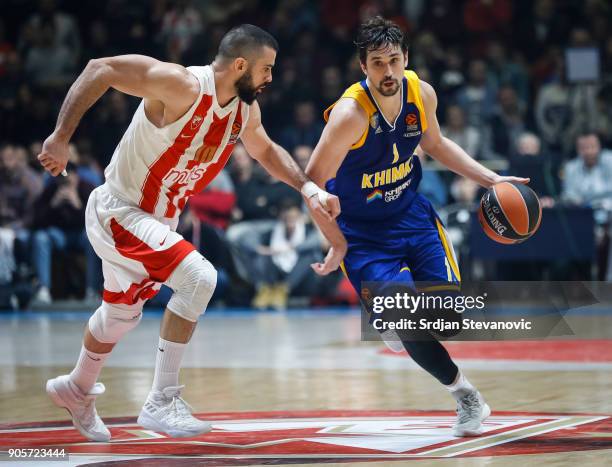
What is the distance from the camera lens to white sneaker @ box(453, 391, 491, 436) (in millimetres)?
4754

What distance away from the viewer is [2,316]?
1151 centimetres

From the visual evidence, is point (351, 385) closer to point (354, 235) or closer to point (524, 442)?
point (354, 235)

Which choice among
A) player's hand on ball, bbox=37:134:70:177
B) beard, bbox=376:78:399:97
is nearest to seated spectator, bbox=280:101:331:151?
beard, bbox=376:78:399:97

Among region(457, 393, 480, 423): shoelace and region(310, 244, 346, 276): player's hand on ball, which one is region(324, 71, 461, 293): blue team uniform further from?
region(457, 393, 480, 423): shoelace

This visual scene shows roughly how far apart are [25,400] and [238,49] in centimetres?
249

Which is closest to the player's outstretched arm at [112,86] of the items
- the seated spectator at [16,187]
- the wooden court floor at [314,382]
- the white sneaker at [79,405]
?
the white sneaker at [79,405]

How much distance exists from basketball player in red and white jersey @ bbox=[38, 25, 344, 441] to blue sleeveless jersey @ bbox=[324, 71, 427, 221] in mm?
375

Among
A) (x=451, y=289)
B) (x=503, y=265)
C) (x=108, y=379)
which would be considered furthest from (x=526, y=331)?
(x=451, y=289)

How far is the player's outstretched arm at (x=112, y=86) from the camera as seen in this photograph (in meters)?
4.36

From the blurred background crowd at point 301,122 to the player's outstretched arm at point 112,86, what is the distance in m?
6.76

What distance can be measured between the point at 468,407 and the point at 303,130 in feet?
28.8

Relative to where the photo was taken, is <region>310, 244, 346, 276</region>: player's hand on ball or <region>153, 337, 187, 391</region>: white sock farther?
<region>310, 244, 346, 276</region>: player's hand on ball

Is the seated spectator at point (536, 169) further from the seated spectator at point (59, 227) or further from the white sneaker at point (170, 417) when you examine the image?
the white sneaker at point (170, 417)

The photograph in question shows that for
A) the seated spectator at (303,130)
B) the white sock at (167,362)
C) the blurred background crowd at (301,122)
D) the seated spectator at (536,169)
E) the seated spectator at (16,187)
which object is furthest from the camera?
the seated spectator at (303,130)
